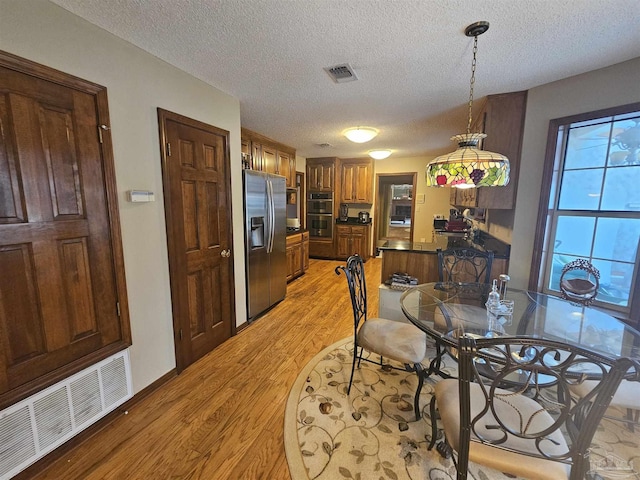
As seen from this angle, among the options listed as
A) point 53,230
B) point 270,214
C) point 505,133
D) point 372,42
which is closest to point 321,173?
point 270,214

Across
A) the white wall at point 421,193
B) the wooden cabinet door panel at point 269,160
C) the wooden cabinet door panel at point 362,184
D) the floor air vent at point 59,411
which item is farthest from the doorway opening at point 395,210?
the floor air vent at point 59,411

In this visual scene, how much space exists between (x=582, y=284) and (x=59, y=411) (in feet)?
12.0

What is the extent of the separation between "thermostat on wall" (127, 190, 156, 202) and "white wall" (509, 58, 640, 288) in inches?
129

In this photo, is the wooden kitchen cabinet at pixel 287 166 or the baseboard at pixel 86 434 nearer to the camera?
the baseboard at pixel 86 434

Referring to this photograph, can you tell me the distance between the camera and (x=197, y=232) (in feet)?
7.95

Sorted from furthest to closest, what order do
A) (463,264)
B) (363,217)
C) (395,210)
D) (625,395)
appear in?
(395,210), (363,217), (463,264), (625,395)

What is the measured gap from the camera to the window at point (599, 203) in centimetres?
210

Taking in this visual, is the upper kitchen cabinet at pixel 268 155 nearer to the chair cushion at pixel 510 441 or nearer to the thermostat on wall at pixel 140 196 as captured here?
the thermostat on wall at pixel 140 196

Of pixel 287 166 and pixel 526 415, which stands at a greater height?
pixel 287 166

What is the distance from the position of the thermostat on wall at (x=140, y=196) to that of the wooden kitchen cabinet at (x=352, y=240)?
4837mm

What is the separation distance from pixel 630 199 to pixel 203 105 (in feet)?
11.8

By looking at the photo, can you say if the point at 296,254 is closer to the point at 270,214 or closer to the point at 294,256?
the point at 294,256

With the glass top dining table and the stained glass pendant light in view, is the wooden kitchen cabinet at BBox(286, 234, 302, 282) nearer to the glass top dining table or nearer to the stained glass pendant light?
the glass top dining table

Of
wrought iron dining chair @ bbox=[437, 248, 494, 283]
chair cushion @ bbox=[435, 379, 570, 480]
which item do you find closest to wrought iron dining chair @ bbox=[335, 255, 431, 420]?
chair cushion @ bbox=[435, 379, 570, 480]
